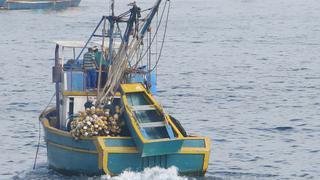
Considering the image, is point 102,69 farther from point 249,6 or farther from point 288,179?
point 249,6

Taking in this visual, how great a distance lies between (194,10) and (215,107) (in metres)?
89.5

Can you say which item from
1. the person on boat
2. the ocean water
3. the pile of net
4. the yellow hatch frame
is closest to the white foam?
the ocean water

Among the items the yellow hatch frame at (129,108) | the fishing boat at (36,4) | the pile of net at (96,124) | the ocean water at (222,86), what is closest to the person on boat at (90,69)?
the yellow hatch frame at (129,108)

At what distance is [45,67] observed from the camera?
279 ft

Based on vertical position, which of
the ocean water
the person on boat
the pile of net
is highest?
the person on boat

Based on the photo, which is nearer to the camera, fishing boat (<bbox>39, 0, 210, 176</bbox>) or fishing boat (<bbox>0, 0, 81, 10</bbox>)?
fishing boat (<bbox>39, 0, 210, 176</bbox>)

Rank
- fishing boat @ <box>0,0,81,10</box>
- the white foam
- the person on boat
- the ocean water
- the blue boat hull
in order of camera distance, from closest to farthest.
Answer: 1. the white foam
2. the blue boat hull
3. the person on boat
4. the ocean water
5. fishing boat @ <box>0,0,81,10</box>

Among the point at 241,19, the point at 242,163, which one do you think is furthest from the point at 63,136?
the point at 241,19

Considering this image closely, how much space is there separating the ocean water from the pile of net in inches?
83.9

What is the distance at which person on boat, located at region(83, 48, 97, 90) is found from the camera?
1624 inches

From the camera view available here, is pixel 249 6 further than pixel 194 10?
Yes

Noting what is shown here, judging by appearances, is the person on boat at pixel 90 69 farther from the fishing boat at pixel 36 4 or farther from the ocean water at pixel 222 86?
the fishing boat at pixel 36 4

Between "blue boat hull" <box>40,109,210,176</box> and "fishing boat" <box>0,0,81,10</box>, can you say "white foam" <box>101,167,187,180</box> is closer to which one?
"blue boat hull" <box>40,109,210,176</box>

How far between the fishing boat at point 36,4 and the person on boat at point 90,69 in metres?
116
